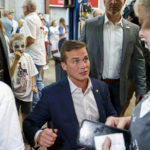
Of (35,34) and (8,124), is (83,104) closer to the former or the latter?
(8,124)

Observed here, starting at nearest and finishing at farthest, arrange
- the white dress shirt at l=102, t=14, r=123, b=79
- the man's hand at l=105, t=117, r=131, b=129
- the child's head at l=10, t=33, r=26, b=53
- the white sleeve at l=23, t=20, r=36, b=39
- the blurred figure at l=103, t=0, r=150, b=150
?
the blurred figure at l=103, t=0, r=150, b=150 → the man's hand at l=105, t=117, r=131, b=129 → the white dress shirt at l=102, t=14, r=123, b=79 → the child's head at l=10, t=33, r=26, b=53 → the white sleeve at l=23, t=20, r=36, b=39

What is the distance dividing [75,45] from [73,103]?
491 mm

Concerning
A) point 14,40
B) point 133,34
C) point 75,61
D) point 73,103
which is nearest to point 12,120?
point 73,103

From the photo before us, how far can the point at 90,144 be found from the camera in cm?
94

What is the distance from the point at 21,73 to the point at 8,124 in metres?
1.62

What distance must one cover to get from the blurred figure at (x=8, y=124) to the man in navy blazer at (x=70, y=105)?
428 mm

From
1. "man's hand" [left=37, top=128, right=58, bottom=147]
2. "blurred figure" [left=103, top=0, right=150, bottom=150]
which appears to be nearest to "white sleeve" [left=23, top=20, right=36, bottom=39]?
"man's hand" [left=37, top=128, right=58, bottom=147]

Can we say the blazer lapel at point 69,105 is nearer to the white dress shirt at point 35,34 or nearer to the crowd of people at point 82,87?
the crowd of people at point 82,87

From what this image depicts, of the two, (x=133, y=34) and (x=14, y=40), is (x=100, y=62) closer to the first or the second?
(x=133, y=34)

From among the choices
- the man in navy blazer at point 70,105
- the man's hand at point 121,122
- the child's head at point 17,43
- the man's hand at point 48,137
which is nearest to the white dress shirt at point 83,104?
the man in navy blazer at point 70,105

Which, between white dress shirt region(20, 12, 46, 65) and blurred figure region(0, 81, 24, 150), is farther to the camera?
white dress shirt region(20, 12, 46, 65)

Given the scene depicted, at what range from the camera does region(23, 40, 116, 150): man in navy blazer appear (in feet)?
4.90

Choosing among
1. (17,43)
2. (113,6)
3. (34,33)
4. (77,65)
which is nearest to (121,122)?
(77,65)

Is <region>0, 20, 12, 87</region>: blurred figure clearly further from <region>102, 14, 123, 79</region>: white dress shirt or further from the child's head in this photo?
<region>102, 14, 123, 79</region>: white dress shirt
